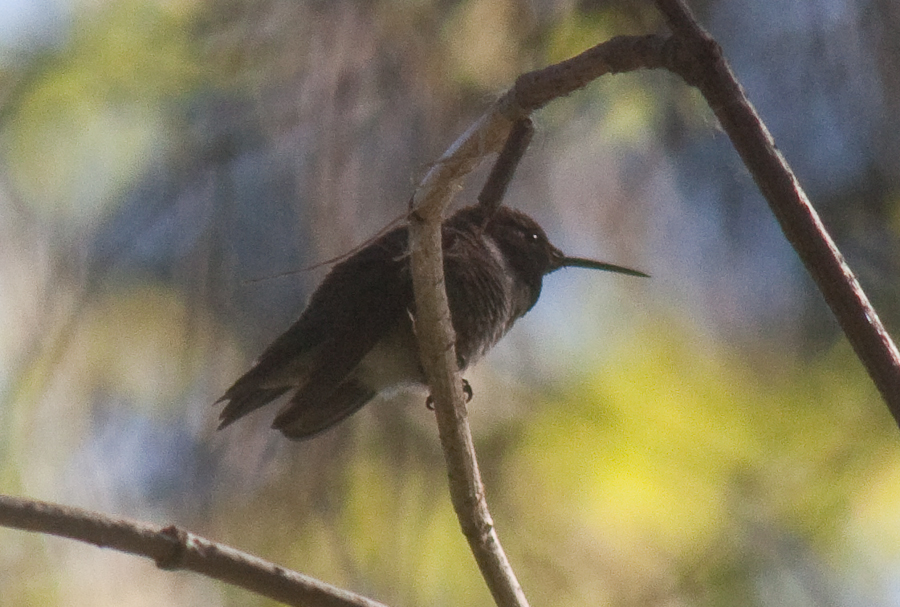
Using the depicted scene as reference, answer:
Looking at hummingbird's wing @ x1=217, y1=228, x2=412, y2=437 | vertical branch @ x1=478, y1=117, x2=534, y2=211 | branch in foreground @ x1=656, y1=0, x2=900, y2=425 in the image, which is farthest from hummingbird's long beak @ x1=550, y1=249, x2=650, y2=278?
branch in foreground @ x1=656, y1=0, x2=900, y2=425

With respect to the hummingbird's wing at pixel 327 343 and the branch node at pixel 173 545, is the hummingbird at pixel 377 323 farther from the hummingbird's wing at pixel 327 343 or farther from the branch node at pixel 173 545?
the branch node at pixel 173 545

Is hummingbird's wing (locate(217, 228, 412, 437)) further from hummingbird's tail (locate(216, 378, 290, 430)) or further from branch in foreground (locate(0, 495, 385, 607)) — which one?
branch in foreground (locate(0, 495, 385, 607))

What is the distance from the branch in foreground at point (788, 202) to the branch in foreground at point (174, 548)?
0.67m

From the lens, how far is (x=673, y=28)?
1020 millimetres

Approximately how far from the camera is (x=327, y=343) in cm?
178

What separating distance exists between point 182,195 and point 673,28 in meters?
1.31

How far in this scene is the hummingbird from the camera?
70.1 inches

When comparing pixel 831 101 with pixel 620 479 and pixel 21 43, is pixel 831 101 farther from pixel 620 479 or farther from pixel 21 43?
pixel 21 43

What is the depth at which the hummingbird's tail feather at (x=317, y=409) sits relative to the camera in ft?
5.77

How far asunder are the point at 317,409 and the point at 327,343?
6.7 inches

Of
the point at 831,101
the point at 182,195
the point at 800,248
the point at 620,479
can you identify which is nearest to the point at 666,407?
the point at 620,479

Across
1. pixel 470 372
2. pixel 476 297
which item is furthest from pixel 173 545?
pixel 470 372

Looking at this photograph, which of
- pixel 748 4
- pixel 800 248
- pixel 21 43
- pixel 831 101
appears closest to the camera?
pixel 800 248

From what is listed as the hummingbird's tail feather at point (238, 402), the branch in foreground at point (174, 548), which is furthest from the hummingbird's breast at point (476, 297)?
the branch in foreground at point (174, 548)
